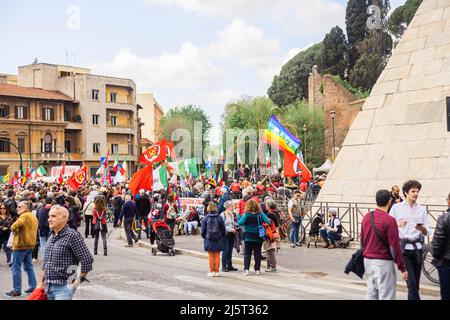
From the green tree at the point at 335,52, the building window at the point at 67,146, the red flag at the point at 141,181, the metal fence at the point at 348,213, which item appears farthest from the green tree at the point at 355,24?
the metal fence at the point at 348,213

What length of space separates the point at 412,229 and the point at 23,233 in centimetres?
661

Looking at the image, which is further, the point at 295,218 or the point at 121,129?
the point at 121,129

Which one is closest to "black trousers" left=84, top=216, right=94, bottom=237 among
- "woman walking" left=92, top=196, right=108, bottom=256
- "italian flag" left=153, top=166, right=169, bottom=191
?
"italian flag" left=153, top=166, right=169, bottom=191

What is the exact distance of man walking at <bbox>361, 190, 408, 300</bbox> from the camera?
6711mm

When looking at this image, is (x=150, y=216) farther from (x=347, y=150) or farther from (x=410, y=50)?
(x=410, y=50)

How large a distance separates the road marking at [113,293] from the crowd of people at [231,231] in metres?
0.97

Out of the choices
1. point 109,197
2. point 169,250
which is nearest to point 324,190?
point 169,250

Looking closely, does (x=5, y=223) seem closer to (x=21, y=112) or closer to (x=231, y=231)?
(x=231, y=231)

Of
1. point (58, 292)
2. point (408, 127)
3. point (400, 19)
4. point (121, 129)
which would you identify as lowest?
point (58, 292)

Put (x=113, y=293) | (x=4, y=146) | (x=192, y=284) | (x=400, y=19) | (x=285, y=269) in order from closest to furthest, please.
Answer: (x=113, y=293), (x=192, y=284), (x=285, y=269), (x=400, y=19), (x=4, y=146)

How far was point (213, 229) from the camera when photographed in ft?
40.9

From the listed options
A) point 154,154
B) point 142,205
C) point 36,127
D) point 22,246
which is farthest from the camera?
point 36,127

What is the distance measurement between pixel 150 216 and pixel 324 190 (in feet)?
21.1

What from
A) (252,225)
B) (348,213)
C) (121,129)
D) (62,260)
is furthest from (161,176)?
(121,129)
